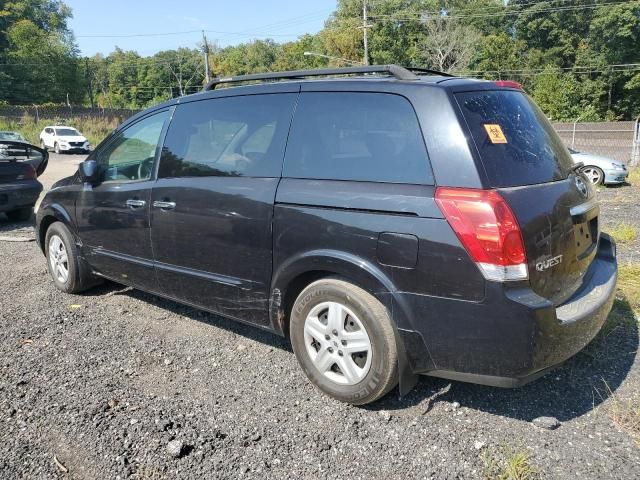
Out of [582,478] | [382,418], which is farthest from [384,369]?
[582,478]

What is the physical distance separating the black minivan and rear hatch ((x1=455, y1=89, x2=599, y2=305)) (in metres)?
0.01

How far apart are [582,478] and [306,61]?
75.7m

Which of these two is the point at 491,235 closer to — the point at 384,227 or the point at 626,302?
the point at 384,227

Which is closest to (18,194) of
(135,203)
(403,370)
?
(135,203)

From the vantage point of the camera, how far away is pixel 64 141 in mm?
29328

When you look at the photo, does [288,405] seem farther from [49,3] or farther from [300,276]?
[49,3]

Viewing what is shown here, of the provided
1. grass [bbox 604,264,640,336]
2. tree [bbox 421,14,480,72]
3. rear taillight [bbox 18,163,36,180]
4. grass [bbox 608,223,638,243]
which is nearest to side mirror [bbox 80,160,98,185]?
grass [bbox 604,264,640,336]

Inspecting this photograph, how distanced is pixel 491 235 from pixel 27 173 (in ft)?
26.9

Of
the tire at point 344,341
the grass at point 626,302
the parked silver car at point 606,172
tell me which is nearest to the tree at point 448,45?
the parked silver car at point 606,172

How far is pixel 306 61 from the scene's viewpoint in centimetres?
7362

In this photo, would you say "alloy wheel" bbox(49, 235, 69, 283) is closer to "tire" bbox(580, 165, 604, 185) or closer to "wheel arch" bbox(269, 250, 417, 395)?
"wheel arch" bbox(269, 250, 417, 395)

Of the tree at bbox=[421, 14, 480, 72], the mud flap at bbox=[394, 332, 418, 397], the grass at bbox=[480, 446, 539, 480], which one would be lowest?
the grass at bbox=[480, 446, 539, 480]

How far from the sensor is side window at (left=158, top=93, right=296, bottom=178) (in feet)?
11.2

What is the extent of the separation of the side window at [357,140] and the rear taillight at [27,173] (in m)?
6.83
